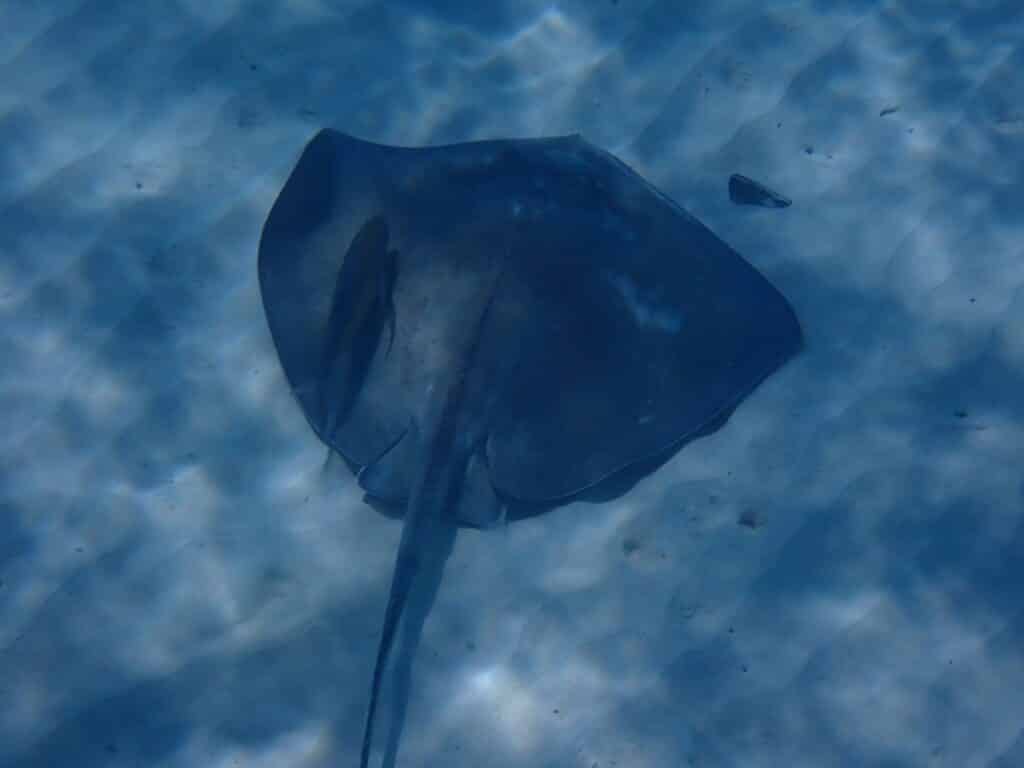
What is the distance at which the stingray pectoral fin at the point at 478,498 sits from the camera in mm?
3432

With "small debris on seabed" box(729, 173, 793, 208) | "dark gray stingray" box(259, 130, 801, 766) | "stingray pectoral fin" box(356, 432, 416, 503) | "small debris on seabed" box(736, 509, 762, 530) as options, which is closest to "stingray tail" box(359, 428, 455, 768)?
"dark gray stingray" box(259, 130, 801, 766)

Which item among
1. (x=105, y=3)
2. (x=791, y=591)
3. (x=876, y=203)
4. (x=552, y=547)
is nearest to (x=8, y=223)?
(x=105, y=3)

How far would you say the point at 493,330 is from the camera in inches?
137

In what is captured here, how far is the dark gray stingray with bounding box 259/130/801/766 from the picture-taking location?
3.45 meters

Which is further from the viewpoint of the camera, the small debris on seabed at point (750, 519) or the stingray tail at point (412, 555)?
the small debris on seabed at point (750, 519)

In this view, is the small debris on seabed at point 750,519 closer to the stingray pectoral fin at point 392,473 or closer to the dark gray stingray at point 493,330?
the dark gray stingray at point 493,330

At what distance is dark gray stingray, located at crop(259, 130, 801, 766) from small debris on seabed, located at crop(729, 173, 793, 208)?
2.76ft

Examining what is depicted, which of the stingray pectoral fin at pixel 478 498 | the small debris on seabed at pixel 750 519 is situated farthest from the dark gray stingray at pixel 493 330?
the small debris on seabed at pixel 750 519

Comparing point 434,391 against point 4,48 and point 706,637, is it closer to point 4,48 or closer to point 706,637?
point 706,637

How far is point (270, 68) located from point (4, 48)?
1.45 meters

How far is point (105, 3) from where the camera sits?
4898 millimetres

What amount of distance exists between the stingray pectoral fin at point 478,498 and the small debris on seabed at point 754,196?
2.26 m

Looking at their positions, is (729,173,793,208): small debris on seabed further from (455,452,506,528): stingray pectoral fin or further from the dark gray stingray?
(455,452,506,528): stingray pectoral fin

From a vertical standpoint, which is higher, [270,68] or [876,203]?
[270,68]
